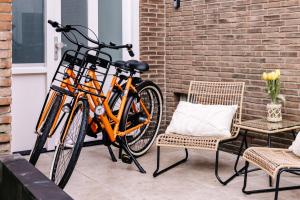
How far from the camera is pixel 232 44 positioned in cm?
494

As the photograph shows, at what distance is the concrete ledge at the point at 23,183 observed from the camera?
66.0 inches

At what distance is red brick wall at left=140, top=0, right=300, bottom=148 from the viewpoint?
437cm

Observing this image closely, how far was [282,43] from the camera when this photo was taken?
14.5 feet

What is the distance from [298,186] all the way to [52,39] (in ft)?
9.17

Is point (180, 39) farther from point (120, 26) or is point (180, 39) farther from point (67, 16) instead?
point (67, 16)

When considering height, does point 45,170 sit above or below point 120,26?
below

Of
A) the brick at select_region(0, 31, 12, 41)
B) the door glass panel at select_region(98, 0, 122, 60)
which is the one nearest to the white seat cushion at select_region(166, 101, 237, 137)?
the door glass panel at select_region(98, 0, 122, 60)

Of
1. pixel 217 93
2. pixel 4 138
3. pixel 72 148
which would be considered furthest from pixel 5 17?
pixel 217 93

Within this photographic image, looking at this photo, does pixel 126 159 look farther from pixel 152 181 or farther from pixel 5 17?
pixel 5 17

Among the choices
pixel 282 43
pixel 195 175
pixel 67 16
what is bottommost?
pixel 195 175

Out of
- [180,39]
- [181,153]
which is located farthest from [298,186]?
[180,39]

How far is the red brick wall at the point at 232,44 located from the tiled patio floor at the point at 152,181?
661 mm

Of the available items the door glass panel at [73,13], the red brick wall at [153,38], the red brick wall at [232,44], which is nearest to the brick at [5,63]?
the door glass panel at [73,13]

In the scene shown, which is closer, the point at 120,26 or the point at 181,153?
the point at 181,153
